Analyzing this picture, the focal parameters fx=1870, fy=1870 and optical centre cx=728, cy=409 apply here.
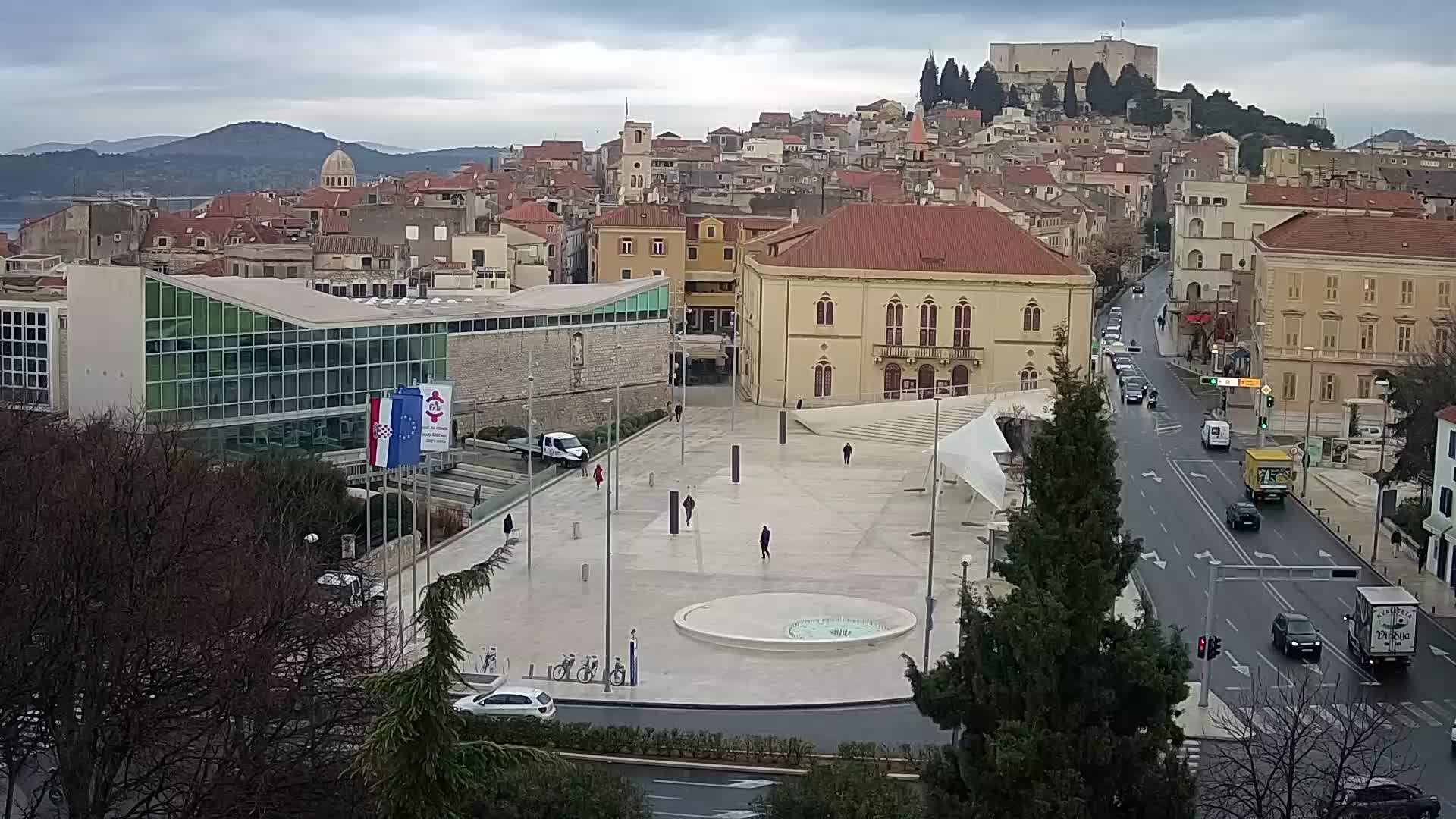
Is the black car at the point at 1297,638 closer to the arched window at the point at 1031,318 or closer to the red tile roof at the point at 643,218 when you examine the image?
the arched window at the point at 1031,318

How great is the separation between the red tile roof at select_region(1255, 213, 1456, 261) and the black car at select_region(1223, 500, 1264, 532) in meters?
17.9

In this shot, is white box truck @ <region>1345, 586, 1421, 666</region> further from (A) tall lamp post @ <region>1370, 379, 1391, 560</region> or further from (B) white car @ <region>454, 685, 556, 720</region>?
(B) white car @ <region>454, 685, 556, 720</region>

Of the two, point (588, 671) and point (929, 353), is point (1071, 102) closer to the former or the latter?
point (929, 353)

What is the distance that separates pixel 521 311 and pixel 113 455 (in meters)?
24.8

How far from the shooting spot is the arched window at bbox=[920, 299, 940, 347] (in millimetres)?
59031

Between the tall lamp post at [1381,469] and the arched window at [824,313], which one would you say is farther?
the arched window at [824,313]

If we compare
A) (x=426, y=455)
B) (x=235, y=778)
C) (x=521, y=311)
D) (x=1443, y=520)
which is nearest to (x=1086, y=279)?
(x=521, y=311)

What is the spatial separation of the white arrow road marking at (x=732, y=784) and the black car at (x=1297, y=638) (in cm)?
1050

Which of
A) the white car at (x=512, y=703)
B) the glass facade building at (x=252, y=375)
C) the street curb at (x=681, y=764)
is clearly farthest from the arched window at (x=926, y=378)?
the street curb at (x=681, y=764)

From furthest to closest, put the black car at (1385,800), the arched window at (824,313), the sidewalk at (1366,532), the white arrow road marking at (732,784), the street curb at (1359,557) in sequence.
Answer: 1. the arched window at (824,313)
2. the sidewalk at (1366,532)
3. the street curb at (1359,557)
4. the white arrow road marking at (732,784)
5. the black car at (1385,800)

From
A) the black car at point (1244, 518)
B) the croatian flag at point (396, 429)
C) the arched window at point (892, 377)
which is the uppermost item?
the croatian flag at point (396, 429)

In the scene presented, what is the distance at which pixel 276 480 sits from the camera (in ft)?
119

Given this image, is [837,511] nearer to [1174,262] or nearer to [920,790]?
[920,790]

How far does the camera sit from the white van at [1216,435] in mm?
51344
